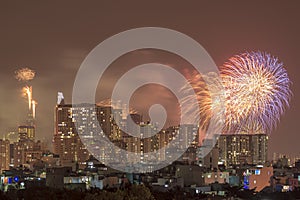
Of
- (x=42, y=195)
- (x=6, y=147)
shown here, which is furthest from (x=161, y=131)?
(x=42, y=195)

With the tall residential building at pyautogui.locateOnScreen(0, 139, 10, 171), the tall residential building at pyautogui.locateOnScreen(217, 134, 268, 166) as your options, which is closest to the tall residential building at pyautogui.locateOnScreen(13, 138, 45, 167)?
the tall residential building at pyautogui.locateOnScreen(0, 139, 10, 171)

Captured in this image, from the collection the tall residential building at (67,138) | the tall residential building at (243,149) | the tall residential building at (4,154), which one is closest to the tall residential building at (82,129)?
the tall residential building at (67,138)

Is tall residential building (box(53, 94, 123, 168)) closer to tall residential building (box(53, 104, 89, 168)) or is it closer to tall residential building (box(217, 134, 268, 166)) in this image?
tall residential building (box(53, 104, 89, 168))

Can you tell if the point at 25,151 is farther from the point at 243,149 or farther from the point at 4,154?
the point at 243,149

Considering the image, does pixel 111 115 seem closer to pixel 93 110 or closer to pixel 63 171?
pixel 93 110

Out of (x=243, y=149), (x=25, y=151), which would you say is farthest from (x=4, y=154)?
(x=243, y=149)

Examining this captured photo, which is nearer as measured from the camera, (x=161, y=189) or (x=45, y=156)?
(x=161, y=189)
